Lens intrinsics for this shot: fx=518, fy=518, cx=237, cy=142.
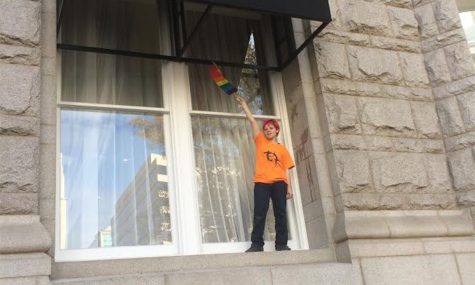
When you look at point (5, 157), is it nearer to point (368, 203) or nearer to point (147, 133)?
point (147, 133)

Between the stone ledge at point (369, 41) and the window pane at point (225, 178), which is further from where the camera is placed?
the stone ledge at point (369, 41)

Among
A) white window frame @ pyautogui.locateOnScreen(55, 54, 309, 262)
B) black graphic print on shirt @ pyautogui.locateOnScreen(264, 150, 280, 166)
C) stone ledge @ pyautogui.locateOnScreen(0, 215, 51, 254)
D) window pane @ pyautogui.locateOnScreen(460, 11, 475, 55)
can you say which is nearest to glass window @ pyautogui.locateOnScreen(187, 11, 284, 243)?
white window frame @ pyautogui.locateOnScreen(55, 54, 309, 262)

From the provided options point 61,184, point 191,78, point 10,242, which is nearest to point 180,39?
point 191,78

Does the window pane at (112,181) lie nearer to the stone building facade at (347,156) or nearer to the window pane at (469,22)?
the stone building facade at (347,156)

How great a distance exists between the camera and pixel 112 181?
6020mm

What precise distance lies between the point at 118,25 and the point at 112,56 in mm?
494

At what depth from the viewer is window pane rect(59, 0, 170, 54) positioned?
6.64m

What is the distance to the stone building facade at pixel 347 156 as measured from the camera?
489 cm

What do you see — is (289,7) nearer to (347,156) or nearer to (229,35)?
(229,35)

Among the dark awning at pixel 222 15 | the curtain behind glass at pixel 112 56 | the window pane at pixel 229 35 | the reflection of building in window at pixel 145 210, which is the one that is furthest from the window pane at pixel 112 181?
the window pane at pixel 229 35

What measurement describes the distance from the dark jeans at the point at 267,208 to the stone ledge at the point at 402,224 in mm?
634

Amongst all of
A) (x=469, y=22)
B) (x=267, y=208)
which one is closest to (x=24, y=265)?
(x=267, y=208)

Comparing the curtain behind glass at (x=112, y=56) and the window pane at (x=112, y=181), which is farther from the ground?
the curtain behind glass at (x=112, y=56)

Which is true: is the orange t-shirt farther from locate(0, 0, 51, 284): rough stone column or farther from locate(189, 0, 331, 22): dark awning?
locate(0, 0, 51, 284): rough stone column
